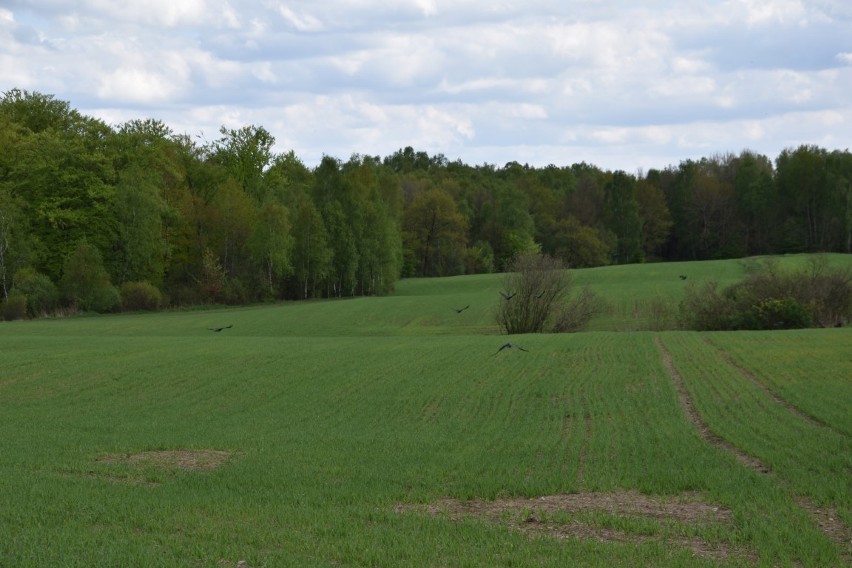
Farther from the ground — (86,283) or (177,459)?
(86,283)

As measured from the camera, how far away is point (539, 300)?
54.5 meters

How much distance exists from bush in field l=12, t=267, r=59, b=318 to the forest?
0.15 metres

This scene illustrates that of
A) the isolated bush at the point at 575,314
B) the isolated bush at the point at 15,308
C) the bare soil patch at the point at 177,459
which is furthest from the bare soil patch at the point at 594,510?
the isolated bush at the point at 15,308

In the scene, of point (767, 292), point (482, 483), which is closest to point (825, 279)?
point (767, 292)

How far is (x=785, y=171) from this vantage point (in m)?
124

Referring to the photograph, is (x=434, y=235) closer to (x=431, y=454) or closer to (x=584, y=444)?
(x=584, y=444)

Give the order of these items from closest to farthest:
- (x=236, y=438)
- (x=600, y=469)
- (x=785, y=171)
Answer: (x=600, y=469), (x=236, y=438), (x=785, y=171)

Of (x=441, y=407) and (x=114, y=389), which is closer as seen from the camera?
(x=441, y=407)

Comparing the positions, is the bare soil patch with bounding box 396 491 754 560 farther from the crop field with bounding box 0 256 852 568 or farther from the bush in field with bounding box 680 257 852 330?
the bush in field with bounding box 680 257 852 330

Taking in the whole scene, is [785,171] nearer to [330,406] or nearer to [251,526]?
[330,406]

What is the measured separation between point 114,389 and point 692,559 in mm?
23519

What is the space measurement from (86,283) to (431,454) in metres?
63.7

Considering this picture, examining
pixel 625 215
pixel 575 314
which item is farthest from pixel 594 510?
pixel 625 215

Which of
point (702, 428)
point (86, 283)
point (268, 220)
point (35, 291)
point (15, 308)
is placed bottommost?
point (702, 428)
